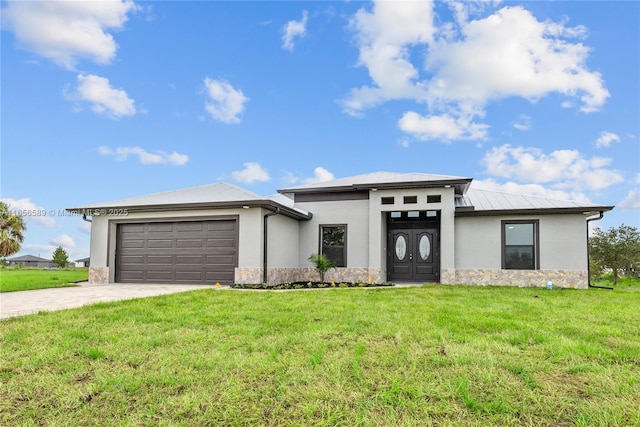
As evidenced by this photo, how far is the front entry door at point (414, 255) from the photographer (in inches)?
559

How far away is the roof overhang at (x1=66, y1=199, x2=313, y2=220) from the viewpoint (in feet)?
37.6

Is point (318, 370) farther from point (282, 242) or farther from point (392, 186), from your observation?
point (392, 186)

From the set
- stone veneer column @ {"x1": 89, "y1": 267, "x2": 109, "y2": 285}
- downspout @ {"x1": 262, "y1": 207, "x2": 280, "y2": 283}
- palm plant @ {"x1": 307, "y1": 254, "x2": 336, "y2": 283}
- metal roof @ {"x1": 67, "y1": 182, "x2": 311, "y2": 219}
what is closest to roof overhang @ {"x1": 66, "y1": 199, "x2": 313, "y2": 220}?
metal roof @ {"x1": 67, "y1": 182, "x2": 311, "y2": 219}

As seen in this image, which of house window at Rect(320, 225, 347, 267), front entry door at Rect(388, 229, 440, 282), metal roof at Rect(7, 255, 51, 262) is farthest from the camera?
metal roof at Rect(7, 255, 51, 262)

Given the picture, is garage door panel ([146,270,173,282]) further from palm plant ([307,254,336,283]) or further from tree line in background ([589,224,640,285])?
tree line in background ([589,224,640,285])

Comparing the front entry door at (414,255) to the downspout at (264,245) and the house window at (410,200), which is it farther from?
the downspout at (264,245)

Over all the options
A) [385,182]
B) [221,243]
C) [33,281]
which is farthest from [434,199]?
[33,281]

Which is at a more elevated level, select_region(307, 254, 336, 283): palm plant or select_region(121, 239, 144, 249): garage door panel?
select_region(121, 239, 144, 249): garage door panel

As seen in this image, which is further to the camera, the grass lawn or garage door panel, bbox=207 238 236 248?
garage door panel, bbox=207 238 236 248

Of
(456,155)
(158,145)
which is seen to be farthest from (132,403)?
(456,155)

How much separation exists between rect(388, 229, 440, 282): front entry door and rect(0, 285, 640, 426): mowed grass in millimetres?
8506

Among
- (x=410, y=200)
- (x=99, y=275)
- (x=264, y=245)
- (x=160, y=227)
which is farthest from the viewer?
(x=99, y=275)

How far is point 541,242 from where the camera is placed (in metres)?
12.4

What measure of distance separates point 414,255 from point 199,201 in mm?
8212
